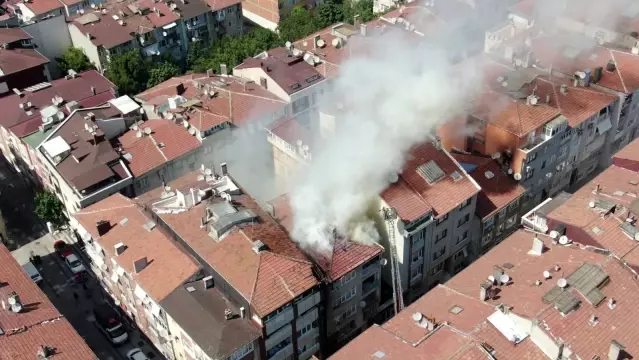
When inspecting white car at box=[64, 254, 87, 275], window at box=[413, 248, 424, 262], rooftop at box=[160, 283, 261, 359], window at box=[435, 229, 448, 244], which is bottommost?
white car at box=[64, 254, 87, 275]

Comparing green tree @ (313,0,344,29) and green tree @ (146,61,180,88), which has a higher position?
green tree @ (313,0,344,29)

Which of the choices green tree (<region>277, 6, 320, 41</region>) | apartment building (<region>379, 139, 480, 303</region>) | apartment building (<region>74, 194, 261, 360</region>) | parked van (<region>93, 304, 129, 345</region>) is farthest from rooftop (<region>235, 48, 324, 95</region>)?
parked van (<region>93, 304, 129, 345</region>)

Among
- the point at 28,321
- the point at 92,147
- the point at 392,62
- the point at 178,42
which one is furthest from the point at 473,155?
the point at 178,42

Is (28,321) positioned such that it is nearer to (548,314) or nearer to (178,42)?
(548,314)

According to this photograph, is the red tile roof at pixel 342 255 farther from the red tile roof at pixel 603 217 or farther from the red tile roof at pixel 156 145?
the red tile roof at pixel 156 145

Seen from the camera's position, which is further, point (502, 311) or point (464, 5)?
point (464, 5)

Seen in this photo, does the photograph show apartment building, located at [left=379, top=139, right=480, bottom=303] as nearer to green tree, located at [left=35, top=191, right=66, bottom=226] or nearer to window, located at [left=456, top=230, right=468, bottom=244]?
window, located at [left=456, top=230, right=468, bottom=244]
